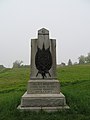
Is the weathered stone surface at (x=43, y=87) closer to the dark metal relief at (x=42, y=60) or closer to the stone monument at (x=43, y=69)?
the stone monument at (x=43, y=69)

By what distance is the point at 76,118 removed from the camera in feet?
25.5

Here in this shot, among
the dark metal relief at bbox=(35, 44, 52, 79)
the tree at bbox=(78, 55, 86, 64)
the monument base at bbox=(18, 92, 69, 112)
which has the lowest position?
the monument base at bbox=(18, 92, 69, 112)

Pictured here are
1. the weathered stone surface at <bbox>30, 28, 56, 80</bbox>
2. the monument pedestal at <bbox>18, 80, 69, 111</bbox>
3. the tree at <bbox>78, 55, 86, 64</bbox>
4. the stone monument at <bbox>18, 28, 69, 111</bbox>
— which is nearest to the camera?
the monument pedestal at <bbox>18, 80, 69, 111</bbox>

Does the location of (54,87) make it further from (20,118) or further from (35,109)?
(20,118)

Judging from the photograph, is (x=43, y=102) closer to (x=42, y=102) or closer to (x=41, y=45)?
(x=42, y=102)

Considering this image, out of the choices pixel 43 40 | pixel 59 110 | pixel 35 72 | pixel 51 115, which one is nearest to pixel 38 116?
pixel 51 115

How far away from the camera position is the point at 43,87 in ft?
33.1

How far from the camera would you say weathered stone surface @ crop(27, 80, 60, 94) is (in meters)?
10.1

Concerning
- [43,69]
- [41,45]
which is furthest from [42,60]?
[41,45]

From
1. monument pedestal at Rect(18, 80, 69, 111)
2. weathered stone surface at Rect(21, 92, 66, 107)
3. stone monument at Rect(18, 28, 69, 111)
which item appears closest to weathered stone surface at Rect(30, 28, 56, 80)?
stone monument at Rect(18, 28, 69, 111)

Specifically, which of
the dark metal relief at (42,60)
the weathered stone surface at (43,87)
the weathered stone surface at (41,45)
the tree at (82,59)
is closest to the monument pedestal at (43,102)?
the weathered stone surface at (43,87)

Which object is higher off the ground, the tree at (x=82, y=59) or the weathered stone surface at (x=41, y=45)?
the tree at (x=82, y=59)

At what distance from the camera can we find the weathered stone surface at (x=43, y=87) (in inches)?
396

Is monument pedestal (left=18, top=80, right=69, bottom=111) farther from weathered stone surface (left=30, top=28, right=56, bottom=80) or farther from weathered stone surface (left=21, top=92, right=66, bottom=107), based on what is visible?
weathered stone surface (left=30, top=28, right=56, bottom=80)
